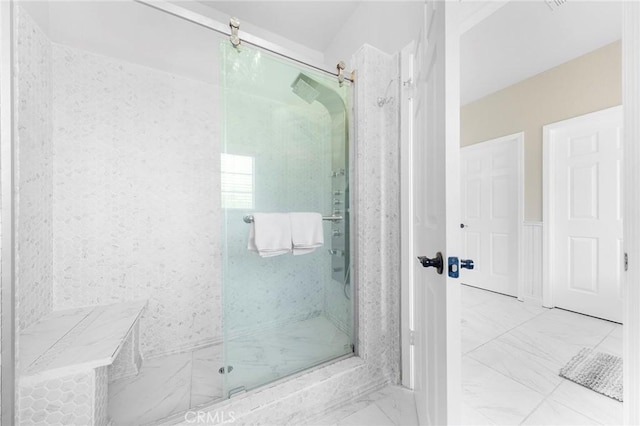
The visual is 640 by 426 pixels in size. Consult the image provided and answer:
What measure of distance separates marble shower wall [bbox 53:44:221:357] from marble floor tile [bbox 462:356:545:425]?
1797mm

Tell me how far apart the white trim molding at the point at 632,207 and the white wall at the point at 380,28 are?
2.45 feet

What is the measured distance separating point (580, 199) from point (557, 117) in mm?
891

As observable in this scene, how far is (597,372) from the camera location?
1.49 metres

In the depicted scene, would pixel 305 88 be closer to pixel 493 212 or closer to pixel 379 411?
pixel 379 411

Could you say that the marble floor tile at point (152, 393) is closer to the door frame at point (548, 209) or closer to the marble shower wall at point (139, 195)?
the marble shower wall at point (139, 195)

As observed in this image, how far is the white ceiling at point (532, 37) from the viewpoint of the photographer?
182cm

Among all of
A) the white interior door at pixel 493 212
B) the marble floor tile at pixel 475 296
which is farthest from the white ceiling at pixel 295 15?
the marble floor tile at pixel 475 296

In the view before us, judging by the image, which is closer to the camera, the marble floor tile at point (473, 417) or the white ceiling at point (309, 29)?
the marble floor tile at point (473, 417)

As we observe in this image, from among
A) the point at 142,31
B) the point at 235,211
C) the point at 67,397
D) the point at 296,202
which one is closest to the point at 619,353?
the point at 296,202

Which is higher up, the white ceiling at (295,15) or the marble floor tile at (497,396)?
the white ceiling at (295,15)

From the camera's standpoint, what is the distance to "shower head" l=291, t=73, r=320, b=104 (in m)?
1.40

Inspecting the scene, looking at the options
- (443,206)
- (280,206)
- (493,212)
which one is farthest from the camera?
(493,212)

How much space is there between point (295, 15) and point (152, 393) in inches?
109

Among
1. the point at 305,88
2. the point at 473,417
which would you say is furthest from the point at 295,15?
the point at 473,417
